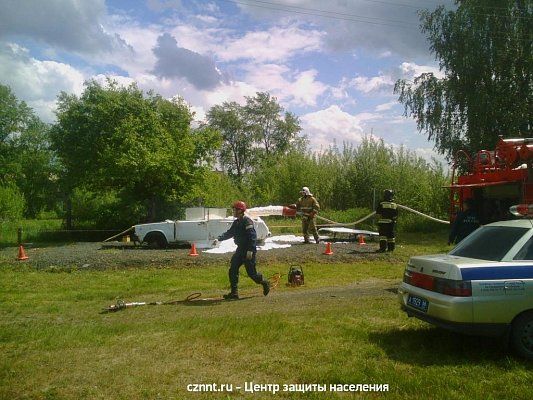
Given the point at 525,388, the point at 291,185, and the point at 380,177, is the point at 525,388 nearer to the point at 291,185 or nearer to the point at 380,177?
the point at 380,177

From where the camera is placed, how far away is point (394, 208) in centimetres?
1474

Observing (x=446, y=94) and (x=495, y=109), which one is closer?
(x=495, y=109)

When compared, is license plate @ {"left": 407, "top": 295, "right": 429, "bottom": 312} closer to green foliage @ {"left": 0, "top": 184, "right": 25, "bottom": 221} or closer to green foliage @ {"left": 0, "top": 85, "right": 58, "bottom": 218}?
green foliage @ {"left": 0, "top": 184, "right": 25, "bottom": 221}

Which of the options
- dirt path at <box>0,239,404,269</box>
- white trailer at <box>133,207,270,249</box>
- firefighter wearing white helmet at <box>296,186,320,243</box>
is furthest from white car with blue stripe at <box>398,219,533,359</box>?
white trailer at <box>133,207,270,249</box>

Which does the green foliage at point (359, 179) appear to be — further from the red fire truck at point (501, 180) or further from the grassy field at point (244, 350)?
the grassy field at point (244, 350)

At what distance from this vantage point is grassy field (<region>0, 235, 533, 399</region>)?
4793 mm

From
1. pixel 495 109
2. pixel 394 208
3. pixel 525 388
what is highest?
pixel 495 109

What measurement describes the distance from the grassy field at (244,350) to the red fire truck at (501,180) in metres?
3.67

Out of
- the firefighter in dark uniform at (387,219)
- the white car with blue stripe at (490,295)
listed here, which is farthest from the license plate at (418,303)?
the firefighter in dark uniform at (387,219)

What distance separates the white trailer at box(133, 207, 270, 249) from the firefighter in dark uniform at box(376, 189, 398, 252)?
4030mm

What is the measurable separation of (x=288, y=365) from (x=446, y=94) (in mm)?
25360

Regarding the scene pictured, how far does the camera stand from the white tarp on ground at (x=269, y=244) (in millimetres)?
16252

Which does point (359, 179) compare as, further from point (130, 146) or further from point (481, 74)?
point (130, 146)

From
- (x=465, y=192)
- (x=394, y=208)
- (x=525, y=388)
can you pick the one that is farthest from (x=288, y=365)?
(x=394, y=208)
